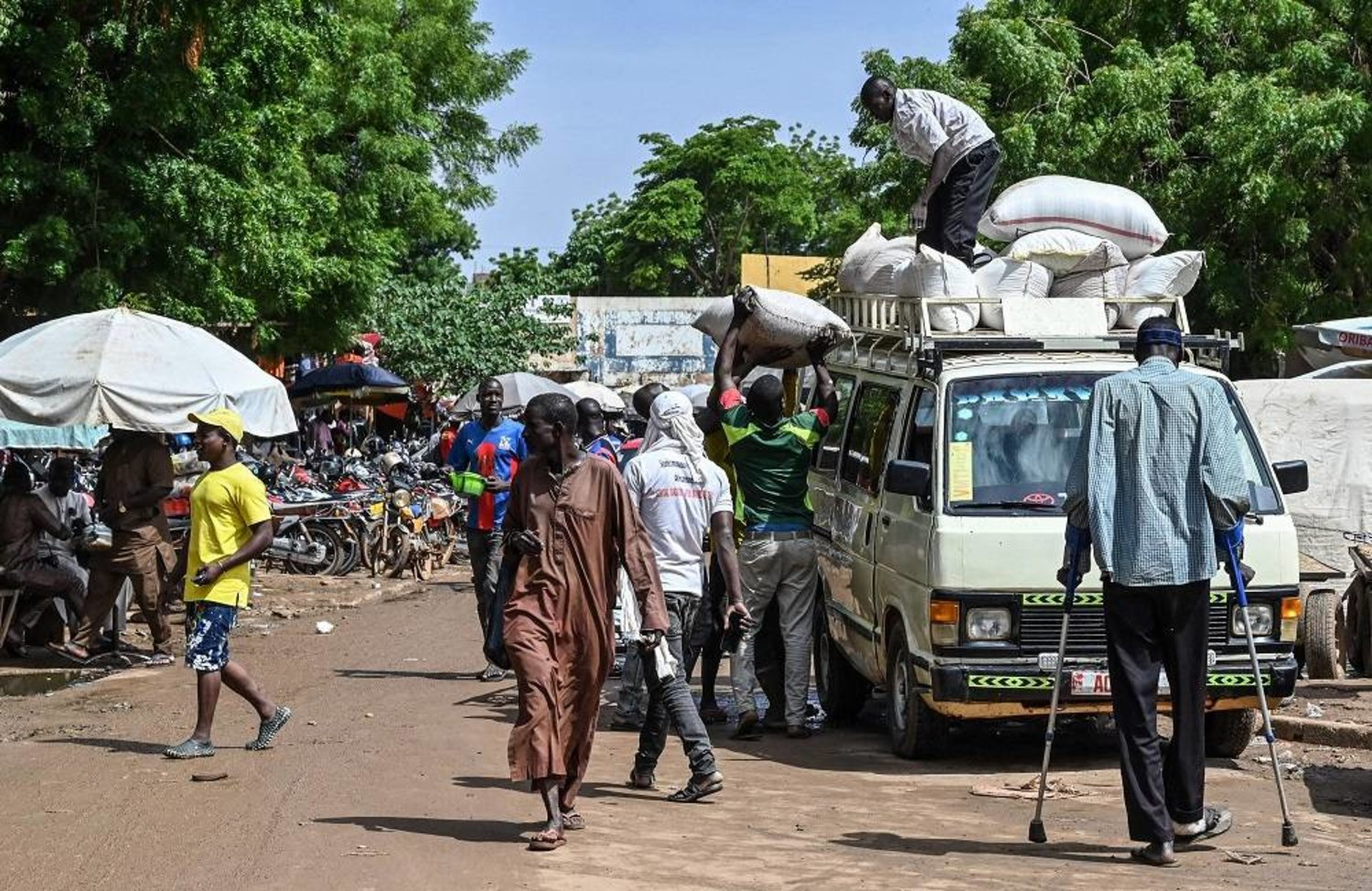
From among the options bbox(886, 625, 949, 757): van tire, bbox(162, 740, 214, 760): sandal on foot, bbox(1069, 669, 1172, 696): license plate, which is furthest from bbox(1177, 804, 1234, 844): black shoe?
bbox(162, 740, 214, 760): sandal on foot

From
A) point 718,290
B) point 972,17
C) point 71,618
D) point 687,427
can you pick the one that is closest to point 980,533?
point 687,427

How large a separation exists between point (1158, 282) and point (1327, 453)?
5.70 m

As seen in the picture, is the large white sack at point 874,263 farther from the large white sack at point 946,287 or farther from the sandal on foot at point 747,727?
the sandal on foot at point 747,727

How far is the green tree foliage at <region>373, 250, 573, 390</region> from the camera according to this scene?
133 ft

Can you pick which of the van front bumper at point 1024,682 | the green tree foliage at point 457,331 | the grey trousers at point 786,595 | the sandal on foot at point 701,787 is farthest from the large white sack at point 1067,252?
the green tree foliage at point 457,331

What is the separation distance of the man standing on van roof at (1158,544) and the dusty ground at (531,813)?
335mm

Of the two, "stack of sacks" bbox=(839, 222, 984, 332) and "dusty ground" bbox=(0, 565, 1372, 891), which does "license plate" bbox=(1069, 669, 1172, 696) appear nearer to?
"dusty ground" bbox=(0, 565, 1372, 891)

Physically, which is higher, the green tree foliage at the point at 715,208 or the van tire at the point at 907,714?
the green tree foliage at the point at 715,208

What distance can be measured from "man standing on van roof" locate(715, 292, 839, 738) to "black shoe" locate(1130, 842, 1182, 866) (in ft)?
11.5

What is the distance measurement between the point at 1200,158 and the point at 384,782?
18.7 meters

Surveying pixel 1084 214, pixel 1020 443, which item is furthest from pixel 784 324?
pixel 1020 443

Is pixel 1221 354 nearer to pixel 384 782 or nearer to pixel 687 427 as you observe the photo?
pixel 687 427

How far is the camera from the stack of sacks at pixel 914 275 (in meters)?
10.0

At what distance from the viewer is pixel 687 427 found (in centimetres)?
916
